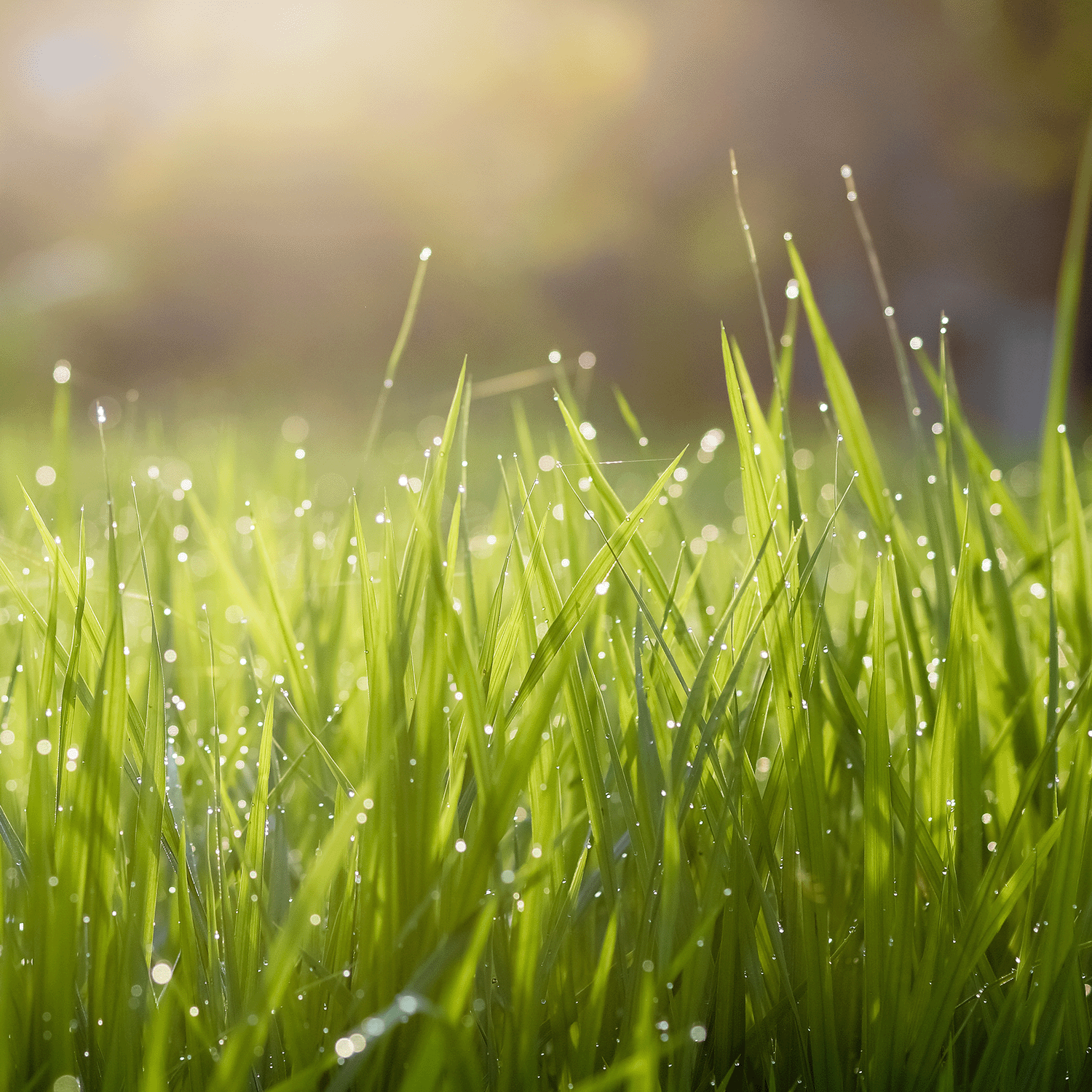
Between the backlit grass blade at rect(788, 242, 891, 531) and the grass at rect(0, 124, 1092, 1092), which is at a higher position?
the backlit grass blade at rect(788, 242, 891, 531)

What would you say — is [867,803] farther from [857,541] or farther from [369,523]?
[369,523]

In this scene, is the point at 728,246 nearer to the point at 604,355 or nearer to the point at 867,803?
the point at 604,355

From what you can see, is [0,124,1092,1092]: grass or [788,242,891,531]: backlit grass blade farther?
[788,242,891,531]: backlit grass blade

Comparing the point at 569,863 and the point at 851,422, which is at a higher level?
the point at 851,422

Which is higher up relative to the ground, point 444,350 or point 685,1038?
point 444,350

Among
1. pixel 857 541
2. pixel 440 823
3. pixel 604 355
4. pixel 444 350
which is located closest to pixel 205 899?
pixel 440 823

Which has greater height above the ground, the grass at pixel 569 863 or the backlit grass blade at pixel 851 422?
the backlit grass blade at pixel 851 422

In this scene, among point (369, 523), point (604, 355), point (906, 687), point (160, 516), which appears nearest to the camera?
point (906, 687)

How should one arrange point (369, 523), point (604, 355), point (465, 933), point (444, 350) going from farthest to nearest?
1. point (604, 355)
2. point (444, 350)
3. point (369, 523)
4. point (465, 933)

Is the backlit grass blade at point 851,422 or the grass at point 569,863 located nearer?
the grass at point 569,863

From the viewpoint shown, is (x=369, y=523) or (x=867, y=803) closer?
(x=867, y=803)

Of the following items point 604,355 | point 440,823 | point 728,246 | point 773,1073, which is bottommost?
point 773,1073
